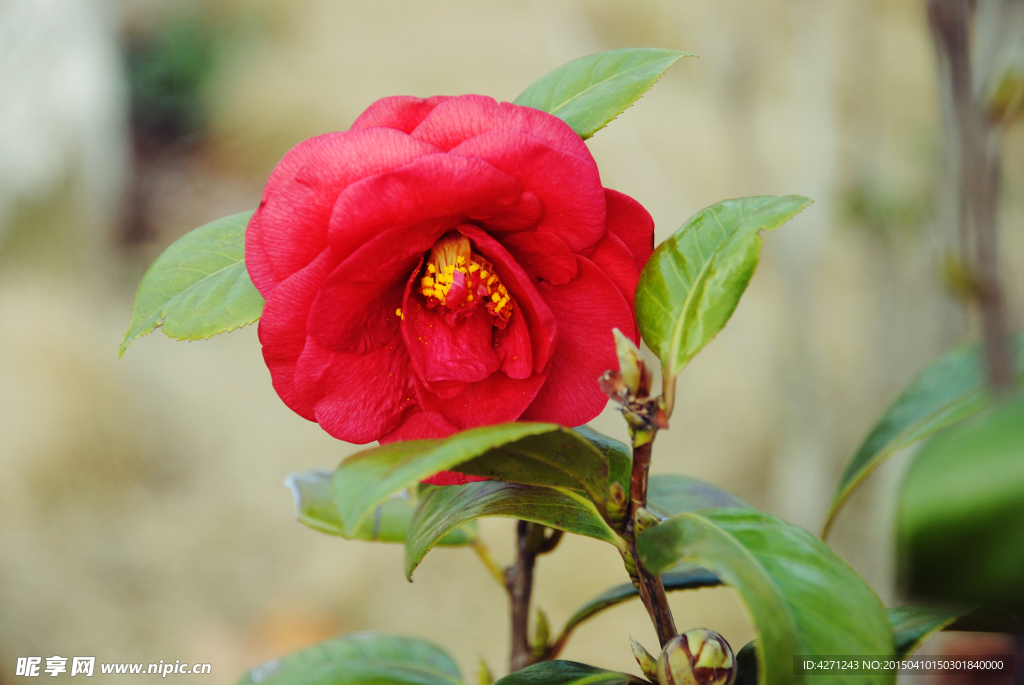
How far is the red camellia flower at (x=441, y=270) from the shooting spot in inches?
14.0

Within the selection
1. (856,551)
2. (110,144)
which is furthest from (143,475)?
(856,551)

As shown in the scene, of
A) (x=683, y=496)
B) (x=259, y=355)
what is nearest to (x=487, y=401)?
(x=683, y=496)

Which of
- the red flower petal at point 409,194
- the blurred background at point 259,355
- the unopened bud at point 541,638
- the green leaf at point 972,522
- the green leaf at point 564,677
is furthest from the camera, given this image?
the blurred background at point 259,355

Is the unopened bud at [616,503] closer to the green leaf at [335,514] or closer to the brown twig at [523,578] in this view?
the brown twig at [523,578]

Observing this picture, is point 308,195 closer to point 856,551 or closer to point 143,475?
point 856,551

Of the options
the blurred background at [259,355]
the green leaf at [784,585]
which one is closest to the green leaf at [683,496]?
the green leaf at [784,585]

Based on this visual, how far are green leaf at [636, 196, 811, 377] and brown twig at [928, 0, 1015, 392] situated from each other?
3.7 inches

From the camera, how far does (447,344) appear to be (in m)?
0.39

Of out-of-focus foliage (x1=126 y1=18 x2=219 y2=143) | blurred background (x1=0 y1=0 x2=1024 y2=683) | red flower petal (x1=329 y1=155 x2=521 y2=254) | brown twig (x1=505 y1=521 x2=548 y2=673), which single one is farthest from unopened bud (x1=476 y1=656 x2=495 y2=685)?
out-of-focus foliage (x1=126 y1=18 x2=219 y2=143)

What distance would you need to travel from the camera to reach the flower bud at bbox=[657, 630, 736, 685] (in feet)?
1.26

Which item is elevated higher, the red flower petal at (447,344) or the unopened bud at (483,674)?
the red flower petal at (447,344)

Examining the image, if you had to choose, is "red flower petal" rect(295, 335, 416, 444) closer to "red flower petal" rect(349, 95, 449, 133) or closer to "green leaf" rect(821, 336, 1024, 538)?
"red flower petal" rect(349, 95, 449, 133)

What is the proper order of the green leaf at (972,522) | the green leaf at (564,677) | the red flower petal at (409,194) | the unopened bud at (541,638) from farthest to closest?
the unopened bud at (541,638), the green leaf at (564,677), the red flower petal at (409,194), the green leaf at (972,522)

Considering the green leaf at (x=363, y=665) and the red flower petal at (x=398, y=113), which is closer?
the red flower petal at (x=398, y=113)
